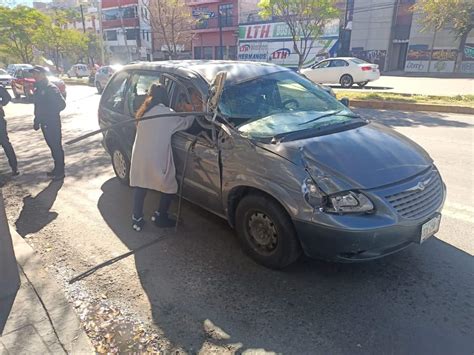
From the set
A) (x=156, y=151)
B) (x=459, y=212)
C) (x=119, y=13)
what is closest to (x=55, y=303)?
(x=156, y=151)

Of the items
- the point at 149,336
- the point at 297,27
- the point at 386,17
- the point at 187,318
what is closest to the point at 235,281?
the point at 187,318

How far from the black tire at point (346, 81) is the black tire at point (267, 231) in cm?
1716

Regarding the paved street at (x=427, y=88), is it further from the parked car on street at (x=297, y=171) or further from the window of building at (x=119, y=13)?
the window of building at (x=119, y=13)

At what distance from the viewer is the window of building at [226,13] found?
1646 inches

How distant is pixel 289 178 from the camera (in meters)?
2.83

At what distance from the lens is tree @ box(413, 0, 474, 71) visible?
81.9 feet

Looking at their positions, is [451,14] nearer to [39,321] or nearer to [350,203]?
[350,203]

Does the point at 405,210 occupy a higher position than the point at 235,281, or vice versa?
the point at 405,210

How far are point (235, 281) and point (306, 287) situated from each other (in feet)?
1.94

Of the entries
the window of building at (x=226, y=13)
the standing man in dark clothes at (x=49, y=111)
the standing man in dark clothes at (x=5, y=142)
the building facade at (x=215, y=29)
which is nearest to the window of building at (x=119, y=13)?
the building facade at (x=215, y=29)

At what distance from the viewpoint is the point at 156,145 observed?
365 cm

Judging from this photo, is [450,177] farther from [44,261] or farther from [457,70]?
[457,70]

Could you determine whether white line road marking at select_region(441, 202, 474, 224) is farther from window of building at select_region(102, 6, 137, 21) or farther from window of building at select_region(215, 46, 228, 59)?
window of building at select_region(102, 6, 137, 21)

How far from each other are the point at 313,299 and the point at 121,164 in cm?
340
